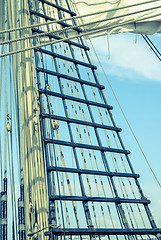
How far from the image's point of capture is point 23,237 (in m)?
3.93

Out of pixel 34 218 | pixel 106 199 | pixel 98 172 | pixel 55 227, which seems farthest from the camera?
pixel 98 172

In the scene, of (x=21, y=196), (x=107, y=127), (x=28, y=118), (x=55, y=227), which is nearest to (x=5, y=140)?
(x=28, y=118)

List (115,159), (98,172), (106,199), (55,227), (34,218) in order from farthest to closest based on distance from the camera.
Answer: (115,159)
(98,172)
(106,199)
(34,218)
(55,227)

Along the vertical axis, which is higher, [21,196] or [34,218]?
[21,196]

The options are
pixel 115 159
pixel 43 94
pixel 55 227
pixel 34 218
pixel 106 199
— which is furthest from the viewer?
pixel 115 159

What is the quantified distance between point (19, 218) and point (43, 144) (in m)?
0.90

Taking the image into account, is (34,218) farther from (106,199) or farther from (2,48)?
(2,48)

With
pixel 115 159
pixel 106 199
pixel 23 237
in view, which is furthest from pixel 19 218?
pixel 115 159

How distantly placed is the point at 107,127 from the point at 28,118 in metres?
1.32

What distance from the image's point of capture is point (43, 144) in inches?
170

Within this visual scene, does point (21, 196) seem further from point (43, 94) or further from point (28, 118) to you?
point (43, 94)

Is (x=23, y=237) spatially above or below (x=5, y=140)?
below

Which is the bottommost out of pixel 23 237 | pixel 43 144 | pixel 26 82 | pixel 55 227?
pixel 55 227

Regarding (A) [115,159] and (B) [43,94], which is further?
(A) [115,159]
